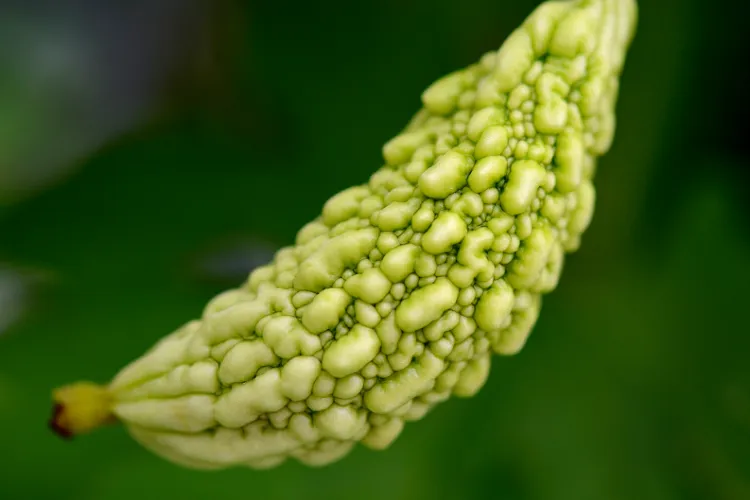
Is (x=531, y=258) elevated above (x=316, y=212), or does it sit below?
below

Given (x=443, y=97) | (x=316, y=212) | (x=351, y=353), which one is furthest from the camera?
(x=316, y=212)

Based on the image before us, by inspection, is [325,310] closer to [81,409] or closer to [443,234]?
[443,234]

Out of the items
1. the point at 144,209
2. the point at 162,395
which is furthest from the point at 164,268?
the point at 162,395

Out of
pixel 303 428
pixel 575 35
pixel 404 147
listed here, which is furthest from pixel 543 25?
pixel 303 428

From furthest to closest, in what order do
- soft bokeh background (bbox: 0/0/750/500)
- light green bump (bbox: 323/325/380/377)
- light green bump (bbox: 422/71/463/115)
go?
soft bokeh background (bbox: 0/0/750/500)
light green bump (bbox: 422/71/463/115)
light green bump (bbox: 323/325/380/377)

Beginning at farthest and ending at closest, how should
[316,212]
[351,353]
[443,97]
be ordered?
1. [316,212]
2. [443,97]
3. [351,353]

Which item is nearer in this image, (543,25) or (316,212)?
(543,25)

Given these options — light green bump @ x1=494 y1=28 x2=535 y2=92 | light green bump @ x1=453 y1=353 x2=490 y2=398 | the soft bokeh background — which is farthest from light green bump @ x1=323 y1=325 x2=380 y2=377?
the soft bokeh background

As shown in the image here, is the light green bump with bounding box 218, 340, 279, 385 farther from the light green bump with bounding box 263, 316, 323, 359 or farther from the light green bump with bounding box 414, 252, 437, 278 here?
the light green bump with bounding box 414, 252, 437, 278
